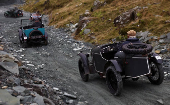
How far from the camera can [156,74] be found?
705cm

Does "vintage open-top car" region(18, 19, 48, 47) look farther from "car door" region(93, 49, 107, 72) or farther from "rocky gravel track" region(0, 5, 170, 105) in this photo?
"car door" region(93, 49, 107, 72)

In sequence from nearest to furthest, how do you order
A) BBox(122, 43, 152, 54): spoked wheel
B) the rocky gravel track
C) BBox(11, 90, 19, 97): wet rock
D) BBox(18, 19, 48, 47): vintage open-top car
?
1. BBox(11, 90, 19, 97): wet rock
2. BBox(122, 43, 152, 54): spoked wheel
3. the rocky gravel track
4. BBox(18, 19, 48, 47): vintage open-top car

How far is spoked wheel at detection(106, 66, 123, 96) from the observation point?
6105 millimetres

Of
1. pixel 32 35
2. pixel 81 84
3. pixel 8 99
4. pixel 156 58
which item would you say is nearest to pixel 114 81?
pixel 156 58

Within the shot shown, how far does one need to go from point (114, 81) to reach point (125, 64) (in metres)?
0.71

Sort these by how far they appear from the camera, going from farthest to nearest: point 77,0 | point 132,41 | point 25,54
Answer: point 77,0 → point 25,54 → point 132,41

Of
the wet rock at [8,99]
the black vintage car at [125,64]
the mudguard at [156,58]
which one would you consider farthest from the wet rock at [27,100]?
the mudguard at [156,58]

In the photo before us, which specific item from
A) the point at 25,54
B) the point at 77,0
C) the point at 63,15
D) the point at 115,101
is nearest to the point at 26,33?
the point at 25,54

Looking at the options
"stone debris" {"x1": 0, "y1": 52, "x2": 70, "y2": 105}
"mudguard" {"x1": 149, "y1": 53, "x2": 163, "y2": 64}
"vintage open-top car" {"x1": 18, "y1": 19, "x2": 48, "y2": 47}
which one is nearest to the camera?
"stone debris" {"x1": 0, "y1": 52, "x2": 70, "y2": 105}

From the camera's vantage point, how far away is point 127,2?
67.8ft

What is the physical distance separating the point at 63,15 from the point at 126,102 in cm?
2325

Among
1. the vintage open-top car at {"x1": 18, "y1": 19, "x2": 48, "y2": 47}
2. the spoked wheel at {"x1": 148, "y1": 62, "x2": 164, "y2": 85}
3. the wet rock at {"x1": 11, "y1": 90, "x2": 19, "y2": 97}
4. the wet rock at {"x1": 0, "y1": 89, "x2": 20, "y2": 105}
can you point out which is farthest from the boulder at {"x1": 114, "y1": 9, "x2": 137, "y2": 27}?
the wet rock at {"x1": 0, "y1": 89, "x2": 20, "y2": 105}

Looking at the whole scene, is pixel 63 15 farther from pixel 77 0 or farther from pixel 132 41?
pixel 132 41

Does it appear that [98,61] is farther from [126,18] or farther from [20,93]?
[126,18]
